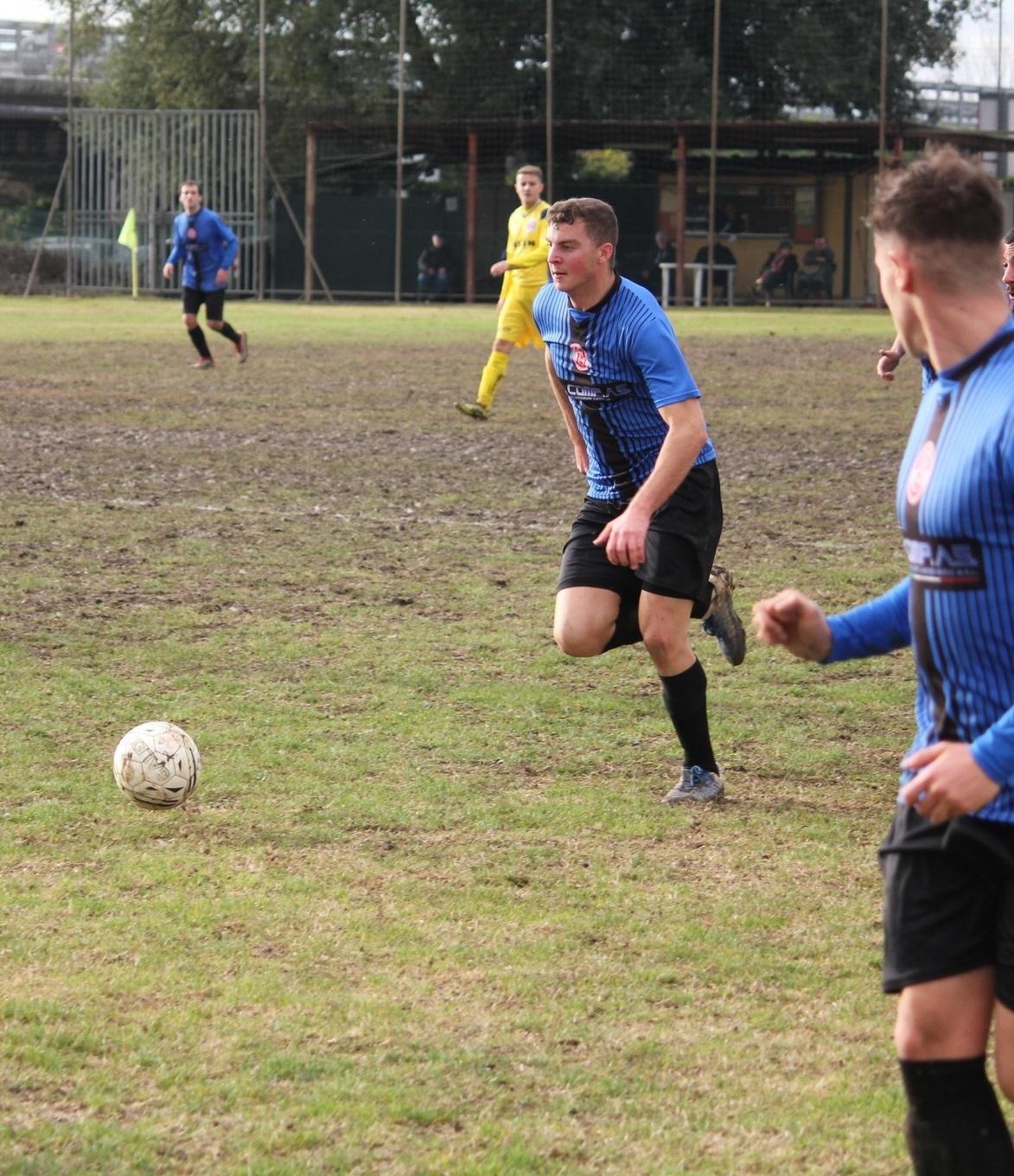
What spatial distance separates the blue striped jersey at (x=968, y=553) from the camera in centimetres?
278

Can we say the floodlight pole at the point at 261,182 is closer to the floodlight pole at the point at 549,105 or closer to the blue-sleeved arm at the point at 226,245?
the floodlight pole at the point at 549,105

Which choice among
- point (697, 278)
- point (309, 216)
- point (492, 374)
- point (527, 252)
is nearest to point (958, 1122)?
point (492, 374)

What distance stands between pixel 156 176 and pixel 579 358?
110 feet

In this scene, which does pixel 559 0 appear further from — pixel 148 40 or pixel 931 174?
pixel 931 174

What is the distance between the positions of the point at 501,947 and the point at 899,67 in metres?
40.4

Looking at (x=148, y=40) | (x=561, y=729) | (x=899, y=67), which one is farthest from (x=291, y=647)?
(x=148, y=40)

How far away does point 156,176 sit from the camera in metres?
37.6

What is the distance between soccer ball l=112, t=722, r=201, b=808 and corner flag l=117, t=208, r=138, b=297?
104ft

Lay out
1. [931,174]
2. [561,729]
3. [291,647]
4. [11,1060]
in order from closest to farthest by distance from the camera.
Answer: [931,174]
[11,1060]
[561,729]
[291,647]

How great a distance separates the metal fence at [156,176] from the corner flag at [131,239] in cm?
81

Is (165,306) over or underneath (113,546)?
over

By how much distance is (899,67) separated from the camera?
4141cm

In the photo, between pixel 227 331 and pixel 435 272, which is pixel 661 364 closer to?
pixel 227 331

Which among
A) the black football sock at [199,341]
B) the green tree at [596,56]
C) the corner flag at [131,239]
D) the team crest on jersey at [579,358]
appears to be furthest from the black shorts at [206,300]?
the green tree at [596,56]
